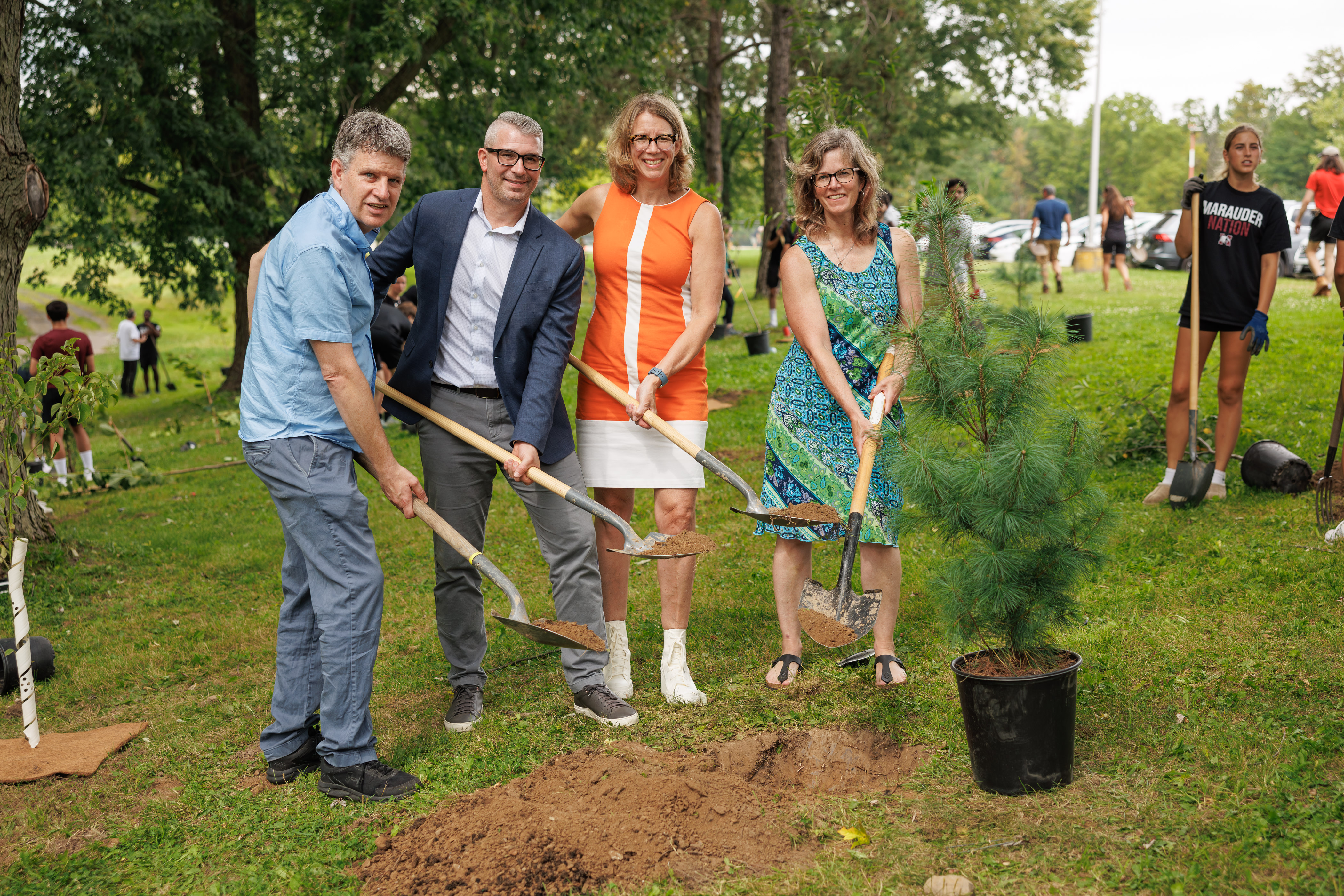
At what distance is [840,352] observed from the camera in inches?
158

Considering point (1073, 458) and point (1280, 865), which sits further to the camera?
point (1073, 458)

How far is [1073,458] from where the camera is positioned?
10.3 ft

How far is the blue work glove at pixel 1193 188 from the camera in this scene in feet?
19.8

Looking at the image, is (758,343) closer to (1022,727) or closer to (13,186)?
(13,186)

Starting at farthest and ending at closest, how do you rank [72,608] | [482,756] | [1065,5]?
[1065,5], [72,608], [482,756]

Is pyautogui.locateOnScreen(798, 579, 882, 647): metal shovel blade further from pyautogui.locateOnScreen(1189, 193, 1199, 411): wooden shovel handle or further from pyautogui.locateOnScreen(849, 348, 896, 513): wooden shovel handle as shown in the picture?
pyautogui.locateOnScreen(1189, 193, 1199, 411): wooden shovel handle

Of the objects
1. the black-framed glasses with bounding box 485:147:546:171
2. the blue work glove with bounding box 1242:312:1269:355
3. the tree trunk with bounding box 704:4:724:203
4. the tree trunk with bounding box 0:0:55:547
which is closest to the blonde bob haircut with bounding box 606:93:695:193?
the black-framed glasses with bounding box 485:147:546:171

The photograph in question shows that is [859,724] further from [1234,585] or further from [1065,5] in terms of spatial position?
[1065,5]

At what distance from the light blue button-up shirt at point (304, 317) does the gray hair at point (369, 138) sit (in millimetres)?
145

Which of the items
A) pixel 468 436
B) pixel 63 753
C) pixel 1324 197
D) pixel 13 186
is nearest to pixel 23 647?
pixel 63 753

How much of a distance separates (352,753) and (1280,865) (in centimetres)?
276

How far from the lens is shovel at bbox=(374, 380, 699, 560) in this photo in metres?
3.61

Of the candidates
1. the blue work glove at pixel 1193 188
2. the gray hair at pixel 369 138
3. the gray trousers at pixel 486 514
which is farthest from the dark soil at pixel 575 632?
the blue work glove at pixel 1193 188

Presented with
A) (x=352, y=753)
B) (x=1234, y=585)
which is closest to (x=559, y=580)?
(x=352, y=753)
